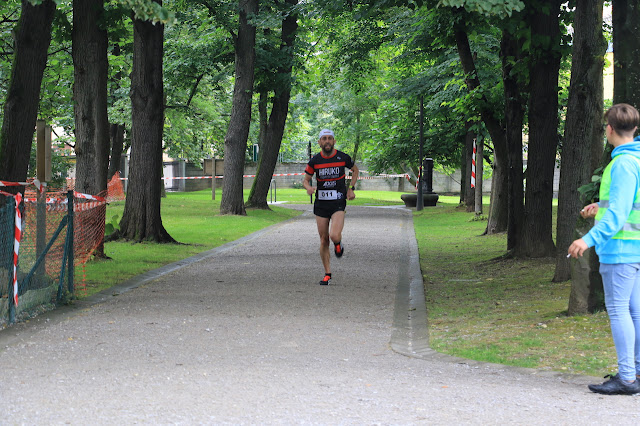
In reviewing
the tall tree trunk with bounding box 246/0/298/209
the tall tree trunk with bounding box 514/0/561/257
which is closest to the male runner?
the tall tree trunk with bounding box 514/0/561/257

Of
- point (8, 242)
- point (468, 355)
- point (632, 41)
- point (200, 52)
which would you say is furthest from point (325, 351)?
point (200, 52)

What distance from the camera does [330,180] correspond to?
12.0m

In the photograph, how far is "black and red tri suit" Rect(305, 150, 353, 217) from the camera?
1185cm

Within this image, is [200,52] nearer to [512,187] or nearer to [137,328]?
[512,187]

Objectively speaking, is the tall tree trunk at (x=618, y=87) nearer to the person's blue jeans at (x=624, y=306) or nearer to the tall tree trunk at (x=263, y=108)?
the person's blue jeans at (x=624, y=306)

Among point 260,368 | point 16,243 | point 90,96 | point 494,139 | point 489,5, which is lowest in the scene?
point 260,368

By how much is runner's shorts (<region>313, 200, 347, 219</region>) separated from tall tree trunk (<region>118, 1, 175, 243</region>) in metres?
7.28

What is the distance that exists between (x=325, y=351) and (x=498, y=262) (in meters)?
8.53

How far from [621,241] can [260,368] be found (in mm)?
2640

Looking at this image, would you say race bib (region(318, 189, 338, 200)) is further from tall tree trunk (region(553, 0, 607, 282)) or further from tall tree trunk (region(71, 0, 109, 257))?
tall tree trunk (region(71, 0, 109, 257))

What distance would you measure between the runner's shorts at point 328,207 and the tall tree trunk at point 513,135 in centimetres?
474

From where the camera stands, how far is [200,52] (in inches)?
1257

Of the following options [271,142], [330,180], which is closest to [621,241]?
[330,180]

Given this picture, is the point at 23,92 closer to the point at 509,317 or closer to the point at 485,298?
the point at 485,298
